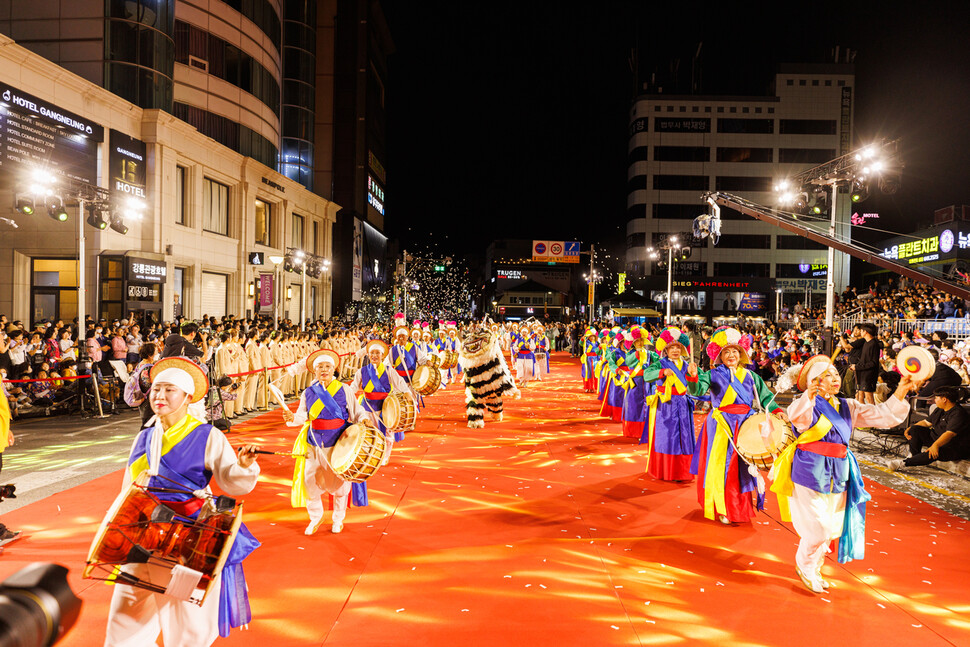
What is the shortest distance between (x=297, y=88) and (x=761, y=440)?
3280 centimetres

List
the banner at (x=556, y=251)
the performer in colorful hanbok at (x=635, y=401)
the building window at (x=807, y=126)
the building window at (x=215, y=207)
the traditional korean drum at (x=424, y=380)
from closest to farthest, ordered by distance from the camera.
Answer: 1. the traditional korean drum at (x=424, y=380)
2. the performer in colorful hanbok at (x=635, y=401)
3. the building window at (x=215, y=207)
4. the building window at (x=807, y=126)
5. the banner at (x=556, y=251)

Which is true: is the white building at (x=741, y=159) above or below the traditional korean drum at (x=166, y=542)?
above

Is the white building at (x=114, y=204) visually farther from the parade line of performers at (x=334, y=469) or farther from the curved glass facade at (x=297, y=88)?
the parade line of performers at (x=334, y=469)

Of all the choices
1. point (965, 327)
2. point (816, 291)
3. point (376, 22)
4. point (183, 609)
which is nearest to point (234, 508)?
point (183, 609)

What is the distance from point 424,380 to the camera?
30.3 feet

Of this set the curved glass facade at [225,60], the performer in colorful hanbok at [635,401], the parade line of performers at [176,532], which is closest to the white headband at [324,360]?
the parade line of performers at [176,532]

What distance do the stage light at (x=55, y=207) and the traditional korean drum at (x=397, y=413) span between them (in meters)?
10.4

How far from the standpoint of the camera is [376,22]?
41.5m

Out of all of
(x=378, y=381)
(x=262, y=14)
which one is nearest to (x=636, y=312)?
(x=262, y=14)

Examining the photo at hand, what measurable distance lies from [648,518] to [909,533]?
2406mm

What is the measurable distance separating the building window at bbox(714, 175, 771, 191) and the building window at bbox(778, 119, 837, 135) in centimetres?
441

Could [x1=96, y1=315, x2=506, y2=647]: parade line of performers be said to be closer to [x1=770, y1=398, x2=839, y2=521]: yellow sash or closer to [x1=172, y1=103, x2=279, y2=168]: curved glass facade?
[x1=770, y1=398, x2=839, y2=521]: yellow sash

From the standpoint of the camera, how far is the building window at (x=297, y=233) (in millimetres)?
29216

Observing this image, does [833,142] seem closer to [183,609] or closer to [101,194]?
[101,194]
